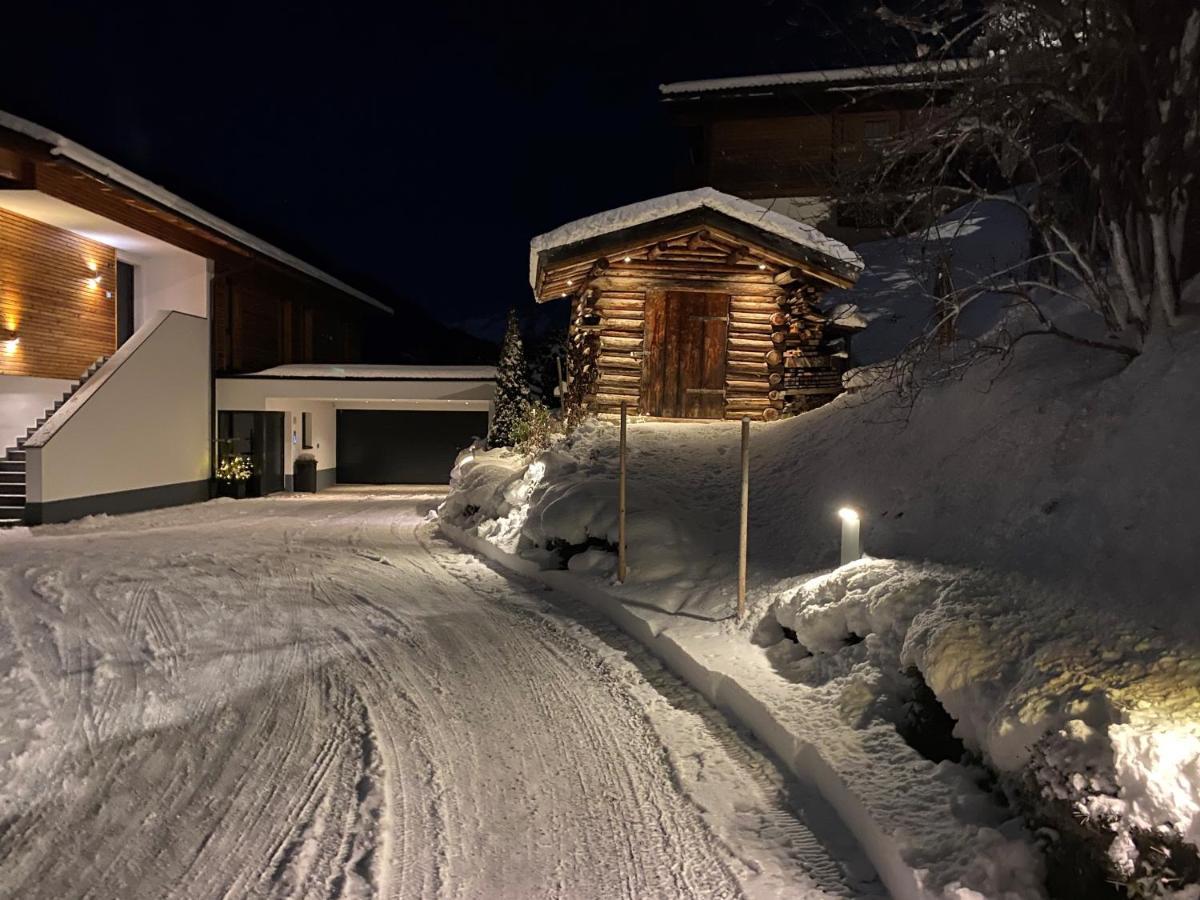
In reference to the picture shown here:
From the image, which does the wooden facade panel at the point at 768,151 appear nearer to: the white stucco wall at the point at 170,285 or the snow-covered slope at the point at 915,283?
the snow-covered slope at the point at 915,283

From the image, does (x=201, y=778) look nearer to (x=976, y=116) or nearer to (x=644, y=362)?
(x=976, y=116)

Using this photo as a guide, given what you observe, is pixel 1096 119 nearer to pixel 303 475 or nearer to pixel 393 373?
pixel 393 373

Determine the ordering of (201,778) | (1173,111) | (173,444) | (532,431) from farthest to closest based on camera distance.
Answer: (173,444), (532,431), (1173,111), (201,778)

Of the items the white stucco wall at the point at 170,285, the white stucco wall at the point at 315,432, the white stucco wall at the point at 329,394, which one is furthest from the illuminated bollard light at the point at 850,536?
the white stucco wall at the point at 170,285

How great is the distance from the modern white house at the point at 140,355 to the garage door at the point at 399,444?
3.83 ft

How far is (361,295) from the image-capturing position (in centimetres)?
2973

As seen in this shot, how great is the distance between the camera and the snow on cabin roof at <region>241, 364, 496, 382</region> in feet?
70.1

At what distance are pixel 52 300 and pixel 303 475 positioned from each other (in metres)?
8.60

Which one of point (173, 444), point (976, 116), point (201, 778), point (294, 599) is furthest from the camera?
point (173, 444)

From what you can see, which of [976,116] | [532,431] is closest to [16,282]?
[532,431]

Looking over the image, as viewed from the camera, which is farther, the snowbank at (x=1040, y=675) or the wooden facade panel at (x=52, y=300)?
the wooden facade panel at (x=52, y=300)

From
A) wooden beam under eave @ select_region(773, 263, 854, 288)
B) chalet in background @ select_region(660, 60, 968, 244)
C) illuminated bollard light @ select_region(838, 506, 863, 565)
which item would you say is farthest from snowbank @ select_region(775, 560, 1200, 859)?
chalet in background @ select_region(660, 60, 968, 244)

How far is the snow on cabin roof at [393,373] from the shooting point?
70.1 ft

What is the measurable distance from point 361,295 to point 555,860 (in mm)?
28491
